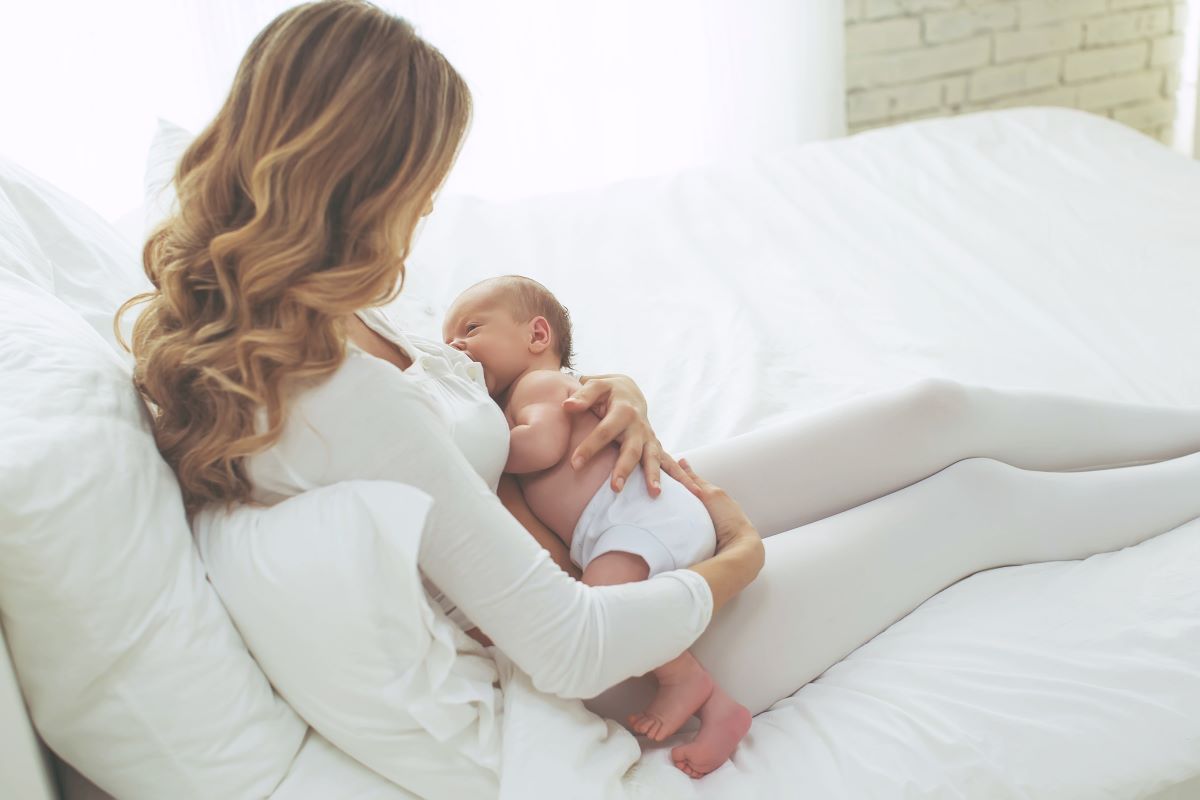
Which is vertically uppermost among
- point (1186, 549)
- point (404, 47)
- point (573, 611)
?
point (404, 47)

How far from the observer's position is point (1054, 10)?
377cm

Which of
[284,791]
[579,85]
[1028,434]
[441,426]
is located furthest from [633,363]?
[579,85]

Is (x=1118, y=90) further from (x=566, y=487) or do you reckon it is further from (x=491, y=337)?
(x=566, y=487)

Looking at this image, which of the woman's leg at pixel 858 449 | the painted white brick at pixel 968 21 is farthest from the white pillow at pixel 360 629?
the painted white brick at pixel 968 21

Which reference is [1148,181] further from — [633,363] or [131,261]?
[131,261]

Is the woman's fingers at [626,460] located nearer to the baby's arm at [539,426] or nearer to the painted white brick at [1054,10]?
the baby's arm at [539,426]

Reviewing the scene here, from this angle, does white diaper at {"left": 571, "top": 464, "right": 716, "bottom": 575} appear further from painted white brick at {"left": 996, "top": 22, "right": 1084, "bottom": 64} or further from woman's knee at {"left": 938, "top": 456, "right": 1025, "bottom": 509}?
painted white brick at {"left": 996, "top": 22, "right": 1084, "bottom": 64}

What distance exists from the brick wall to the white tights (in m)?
2.41

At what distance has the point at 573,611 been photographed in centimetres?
92

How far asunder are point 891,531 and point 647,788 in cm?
45

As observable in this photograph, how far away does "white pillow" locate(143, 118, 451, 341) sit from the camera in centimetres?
141

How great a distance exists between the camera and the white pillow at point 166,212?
55.4 inches

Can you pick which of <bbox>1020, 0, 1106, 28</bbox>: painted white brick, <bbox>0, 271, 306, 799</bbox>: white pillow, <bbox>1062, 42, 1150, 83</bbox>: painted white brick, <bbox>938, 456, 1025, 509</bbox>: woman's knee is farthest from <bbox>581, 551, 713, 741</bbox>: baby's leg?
<bbox>1062, 42, 1150, 83</bbox>: painted white brick

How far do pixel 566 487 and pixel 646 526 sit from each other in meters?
→ 0.12
